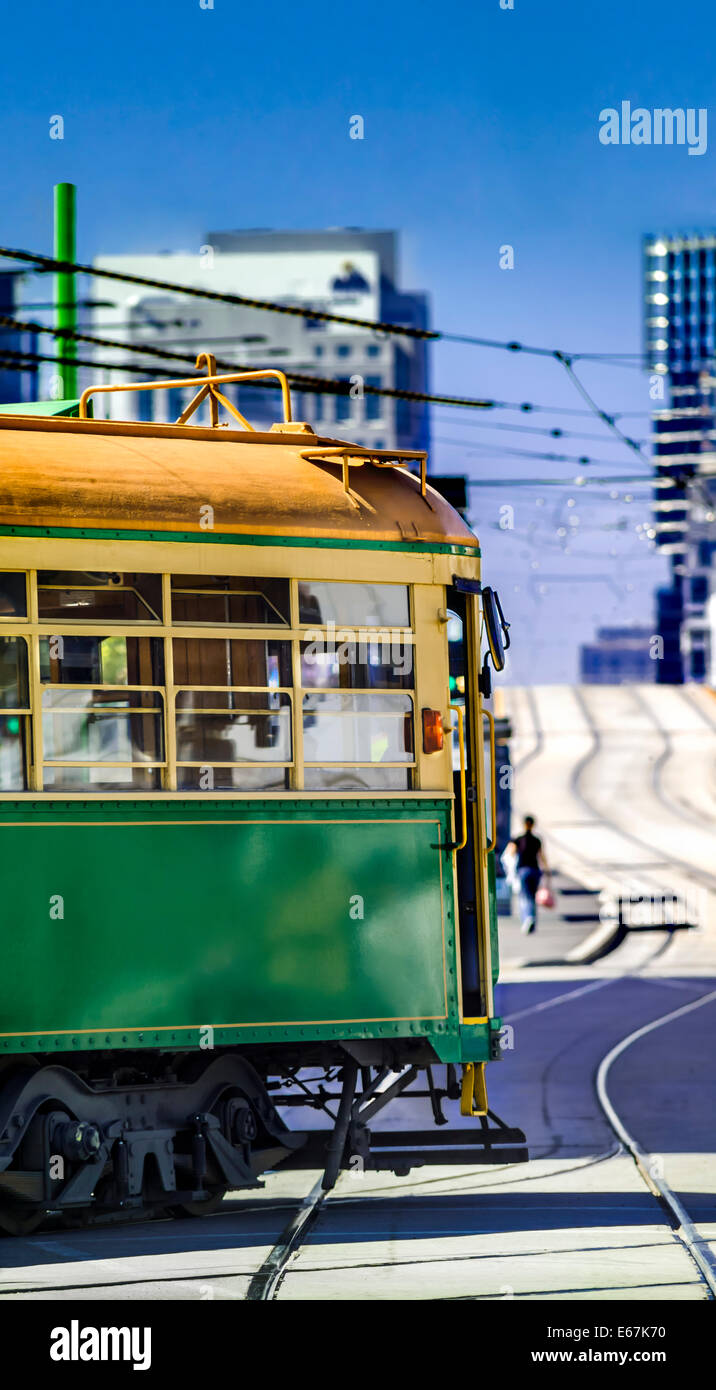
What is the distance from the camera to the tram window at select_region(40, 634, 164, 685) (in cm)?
915

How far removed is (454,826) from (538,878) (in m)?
19.6

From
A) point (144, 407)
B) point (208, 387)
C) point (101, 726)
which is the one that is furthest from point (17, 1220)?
point (144, 407)

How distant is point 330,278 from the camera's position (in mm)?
171000

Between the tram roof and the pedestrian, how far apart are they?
17325 millimetres

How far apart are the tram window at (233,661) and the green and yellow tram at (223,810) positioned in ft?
0.04

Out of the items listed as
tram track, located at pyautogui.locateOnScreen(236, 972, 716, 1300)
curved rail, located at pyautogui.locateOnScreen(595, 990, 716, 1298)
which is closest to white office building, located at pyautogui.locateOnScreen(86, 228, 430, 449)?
curved rail, located at pyautogui.locateOnScreen(595, 990, 716, 1298)

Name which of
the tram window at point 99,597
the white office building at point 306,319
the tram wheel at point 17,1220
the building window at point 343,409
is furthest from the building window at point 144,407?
the tram wheel at point 17,1220

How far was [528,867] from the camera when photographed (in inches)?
1128

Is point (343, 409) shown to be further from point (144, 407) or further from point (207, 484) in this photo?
point (207, 484)

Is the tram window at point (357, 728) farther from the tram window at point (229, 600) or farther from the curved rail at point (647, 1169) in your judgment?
the curved rail at point (647, 1169)

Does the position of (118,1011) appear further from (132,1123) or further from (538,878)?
(538,878)

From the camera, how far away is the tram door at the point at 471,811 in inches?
396

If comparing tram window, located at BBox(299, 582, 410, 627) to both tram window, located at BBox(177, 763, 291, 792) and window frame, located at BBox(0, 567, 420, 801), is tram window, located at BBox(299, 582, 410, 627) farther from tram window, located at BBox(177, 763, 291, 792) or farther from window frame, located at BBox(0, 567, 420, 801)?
tram window, located at BBox(177, 763, 291, 792)
